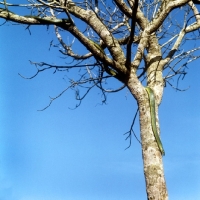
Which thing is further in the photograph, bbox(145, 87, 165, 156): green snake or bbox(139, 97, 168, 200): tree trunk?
bbox(145, 87, 165, 156): green snake

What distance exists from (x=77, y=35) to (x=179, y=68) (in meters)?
1.54

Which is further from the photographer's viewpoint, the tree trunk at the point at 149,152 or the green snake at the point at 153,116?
the green snake at the point at 153,116

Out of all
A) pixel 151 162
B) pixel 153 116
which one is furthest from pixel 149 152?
pixel 153 116

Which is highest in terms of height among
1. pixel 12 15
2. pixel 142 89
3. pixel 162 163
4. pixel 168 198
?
pixel 12 15

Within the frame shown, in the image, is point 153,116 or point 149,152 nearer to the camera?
point 149,152

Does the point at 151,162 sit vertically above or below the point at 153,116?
below

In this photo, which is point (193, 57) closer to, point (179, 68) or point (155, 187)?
point (179, 68)

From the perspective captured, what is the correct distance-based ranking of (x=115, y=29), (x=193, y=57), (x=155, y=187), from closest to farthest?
(x=155, y=187), (x=193, y=57), (x=115, y=29)

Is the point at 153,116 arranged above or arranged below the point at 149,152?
above

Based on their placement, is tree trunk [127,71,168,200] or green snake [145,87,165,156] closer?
tree trunk [127,71,168,200]

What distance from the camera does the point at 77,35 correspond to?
314cm

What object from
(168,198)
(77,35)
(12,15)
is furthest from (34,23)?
(168,198)

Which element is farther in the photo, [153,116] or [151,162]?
[153,116]

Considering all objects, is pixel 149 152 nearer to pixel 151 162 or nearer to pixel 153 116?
pixel 151 162
